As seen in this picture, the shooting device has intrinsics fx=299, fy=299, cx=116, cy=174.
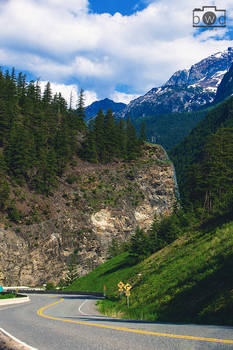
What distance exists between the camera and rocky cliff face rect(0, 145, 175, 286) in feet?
208

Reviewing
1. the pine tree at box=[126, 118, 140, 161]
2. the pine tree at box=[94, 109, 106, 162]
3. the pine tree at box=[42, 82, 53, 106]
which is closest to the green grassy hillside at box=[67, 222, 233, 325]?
the pine tree at box=[94, 109, 106, 162]

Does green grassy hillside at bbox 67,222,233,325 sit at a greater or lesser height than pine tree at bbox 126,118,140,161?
lesser

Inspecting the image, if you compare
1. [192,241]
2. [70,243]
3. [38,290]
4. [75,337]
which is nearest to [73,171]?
[70,243]

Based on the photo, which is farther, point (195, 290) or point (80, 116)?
point (80, 116)

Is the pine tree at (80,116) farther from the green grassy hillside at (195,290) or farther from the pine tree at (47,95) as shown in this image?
the green grassy hillside at (195,290)

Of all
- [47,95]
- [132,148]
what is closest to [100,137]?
[132,148]

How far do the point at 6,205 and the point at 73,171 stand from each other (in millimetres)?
24722

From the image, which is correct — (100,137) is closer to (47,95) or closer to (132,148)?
(132,148)

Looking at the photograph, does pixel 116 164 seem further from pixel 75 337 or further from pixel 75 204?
pixel 75 337

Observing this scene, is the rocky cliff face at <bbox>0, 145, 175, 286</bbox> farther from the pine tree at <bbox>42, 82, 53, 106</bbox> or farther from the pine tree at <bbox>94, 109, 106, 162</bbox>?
the pine tree at <bbox>42, 82, 53, 106</bbox>

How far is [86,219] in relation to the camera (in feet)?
248

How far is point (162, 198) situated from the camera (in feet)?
303

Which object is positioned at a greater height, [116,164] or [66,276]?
[116,164]

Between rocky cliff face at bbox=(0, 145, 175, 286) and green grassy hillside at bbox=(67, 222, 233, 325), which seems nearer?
green grassy hillside at bbox=(67, 222, 233, 325)
